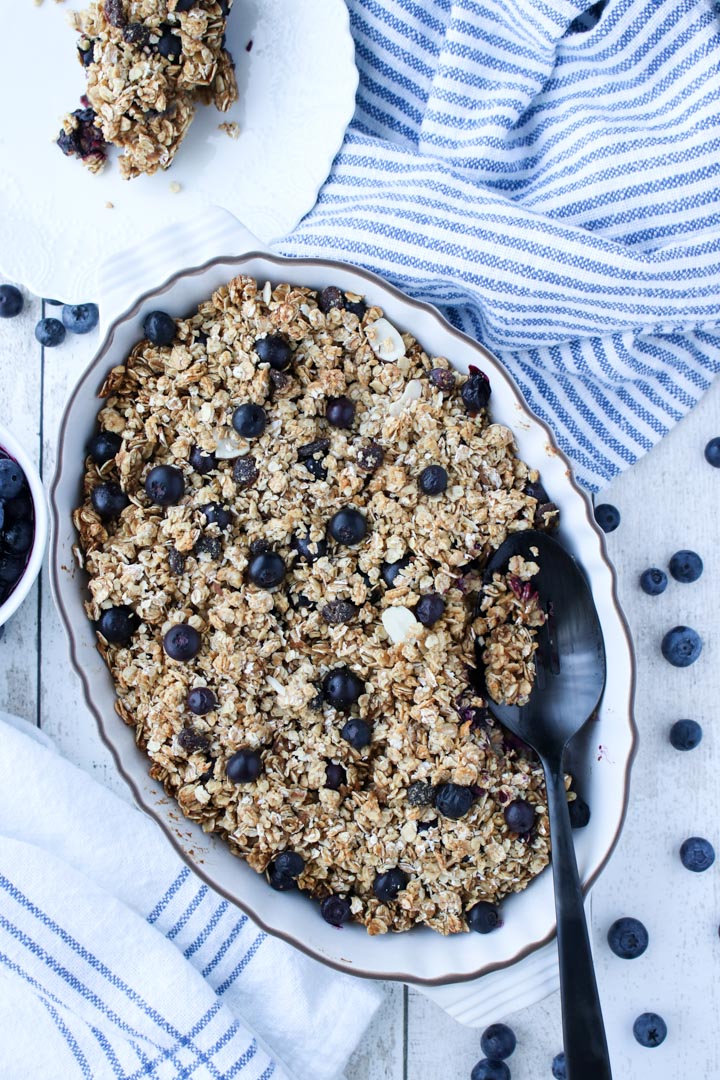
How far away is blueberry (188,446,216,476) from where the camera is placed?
4.84 feet

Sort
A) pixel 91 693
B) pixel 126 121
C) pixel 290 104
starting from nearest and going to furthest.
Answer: pixel 91 693
pixel 126 121
pixel 290 104

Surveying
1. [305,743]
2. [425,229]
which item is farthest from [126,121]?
[305,743]

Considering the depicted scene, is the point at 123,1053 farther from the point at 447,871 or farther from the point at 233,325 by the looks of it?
the point at 233,325

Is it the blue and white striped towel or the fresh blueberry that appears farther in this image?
the blue and white striped towel

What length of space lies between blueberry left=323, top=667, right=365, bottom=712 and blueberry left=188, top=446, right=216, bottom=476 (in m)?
0.34

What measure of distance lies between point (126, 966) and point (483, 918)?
595mm

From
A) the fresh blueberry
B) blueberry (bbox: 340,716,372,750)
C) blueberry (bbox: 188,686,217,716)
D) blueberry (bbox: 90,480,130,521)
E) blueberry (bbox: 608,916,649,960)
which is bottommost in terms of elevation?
blueberry (bbox: 608,916,649,960)

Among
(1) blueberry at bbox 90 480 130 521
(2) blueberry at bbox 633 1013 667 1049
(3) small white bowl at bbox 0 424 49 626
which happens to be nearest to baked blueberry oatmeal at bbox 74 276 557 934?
(1) blueberry at bbox 90 480 130 521

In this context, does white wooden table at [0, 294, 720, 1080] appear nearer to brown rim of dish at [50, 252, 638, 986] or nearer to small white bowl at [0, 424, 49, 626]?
small white bowl at [0, 424, 49, 626]

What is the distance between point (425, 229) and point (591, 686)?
29.2 inches

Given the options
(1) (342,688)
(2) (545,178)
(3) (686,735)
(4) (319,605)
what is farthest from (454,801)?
(2) (545,178)

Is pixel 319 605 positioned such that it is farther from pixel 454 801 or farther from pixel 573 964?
pixel 573 964

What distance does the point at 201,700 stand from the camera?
4.68 ft

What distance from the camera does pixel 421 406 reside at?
1.49 meters
